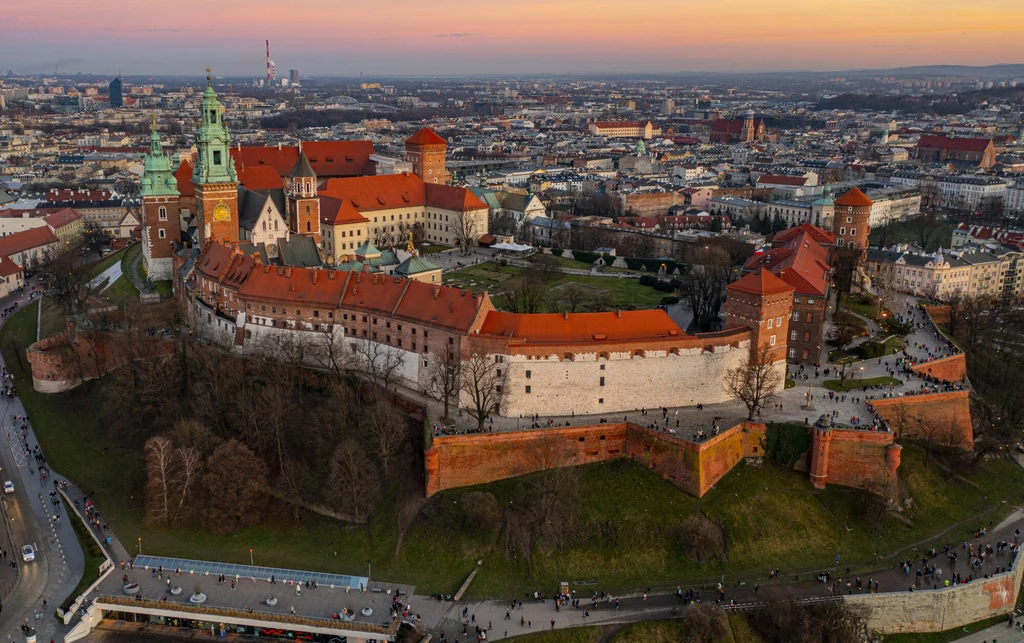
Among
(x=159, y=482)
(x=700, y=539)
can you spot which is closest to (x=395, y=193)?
(x=159, y=482)

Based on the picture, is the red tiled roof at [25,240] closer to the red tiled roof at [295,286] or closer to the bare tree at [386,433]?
the red tiled roof at [295,286]

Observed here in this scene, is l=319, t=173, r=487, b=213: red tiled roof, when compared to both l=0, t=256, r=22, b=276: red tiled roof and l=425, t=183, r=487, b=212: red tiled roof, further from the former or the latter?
l=0, t=256, r=22, b=276: red tiled roof

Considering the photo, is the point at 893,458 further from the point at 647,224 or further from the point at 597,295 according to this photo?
the point at 647,224

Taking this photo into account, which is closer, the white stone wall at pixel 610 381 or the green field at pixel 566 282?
the white stone wall at pixel 610 381

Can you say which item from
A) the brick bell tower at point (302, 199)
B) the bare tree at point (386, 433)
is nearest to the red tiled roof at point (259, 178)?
the brick bell tower at point (302, 199)

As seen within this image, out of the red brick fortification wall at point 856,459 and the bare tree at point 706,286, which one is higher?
the bare tree at point 706,286

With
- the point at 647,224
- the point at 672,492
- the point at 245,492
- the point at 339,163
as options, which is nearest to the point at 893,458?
the point at 672,492
